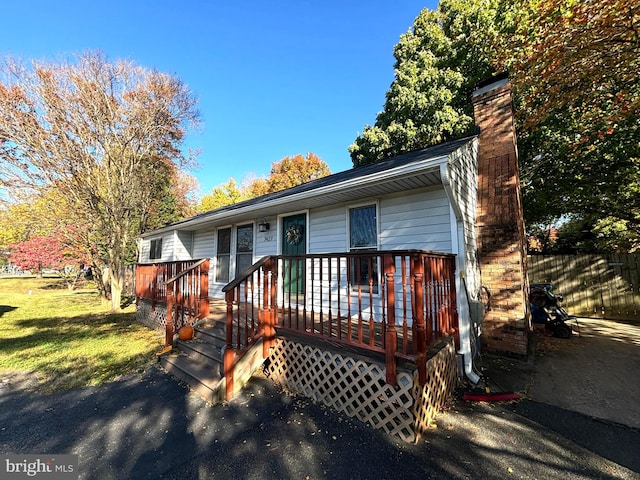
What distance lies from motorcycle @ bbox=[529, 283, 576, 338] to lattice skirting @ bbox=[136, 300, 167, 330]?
8692mm

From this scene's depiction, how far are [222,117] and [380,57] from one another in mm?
7964

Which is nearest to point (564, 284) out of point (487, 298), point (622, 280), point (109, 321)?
point (622, 280)

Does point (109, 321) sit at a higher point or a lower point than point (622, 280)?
lower

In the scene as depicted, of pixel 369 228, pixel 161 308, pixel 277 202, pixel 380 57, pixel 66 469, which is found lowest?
pixel 66 469

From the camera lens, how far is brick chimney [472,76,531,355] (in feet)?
15.9

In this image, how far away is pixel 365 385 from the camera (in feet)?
9.48

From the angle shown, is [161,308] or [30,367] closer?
[30,367]

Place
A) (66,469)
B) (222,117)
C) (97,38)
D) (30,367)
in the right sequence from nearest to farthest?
1. (66,469)
2. (30,367)
3. (97,38)
4. (222,117)

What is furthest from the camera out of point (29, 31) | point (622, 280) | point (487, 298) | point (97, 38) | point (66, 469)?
point (97, 38)

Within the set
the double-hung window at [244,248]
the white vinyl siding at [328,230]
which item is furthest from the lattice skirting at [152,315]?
the white vinyl siding at [328,230]

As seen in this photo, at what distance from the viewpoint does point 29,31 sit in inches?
328

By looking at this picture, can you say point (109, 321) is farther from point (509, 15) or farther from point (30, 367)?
point (509, 15)

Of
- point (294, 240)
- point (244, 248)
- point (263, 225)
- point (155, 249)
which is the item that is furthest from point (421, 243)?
point (155, 249)

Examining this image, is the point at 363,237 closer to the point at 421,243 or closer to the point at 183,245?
the point at 421,243
